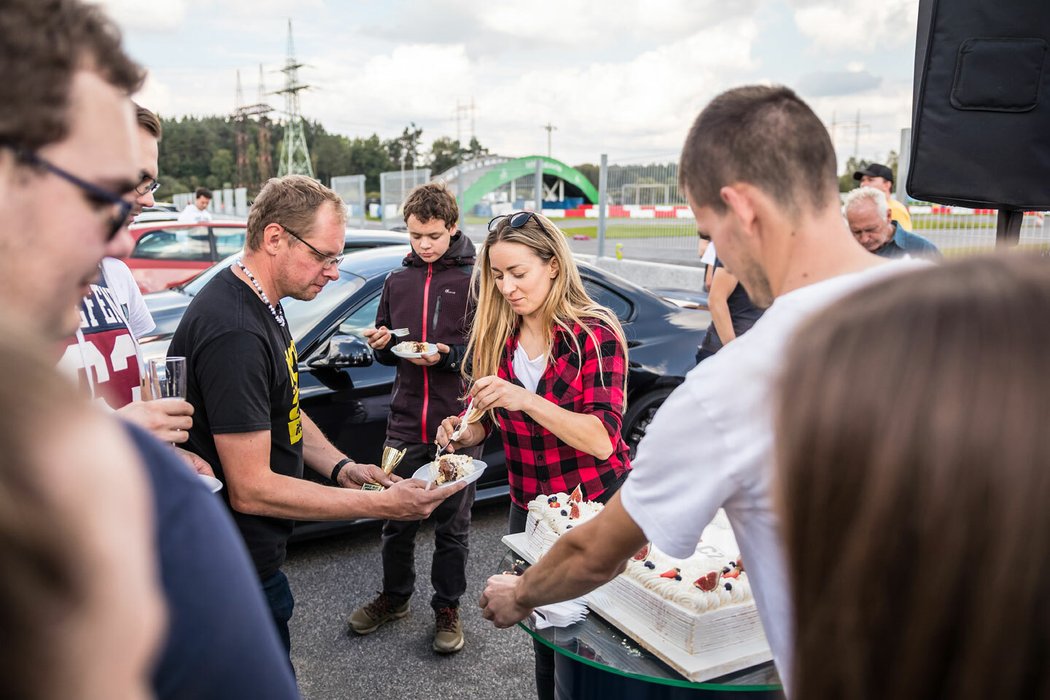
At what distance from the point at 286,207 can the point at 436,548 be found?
1.95 meters

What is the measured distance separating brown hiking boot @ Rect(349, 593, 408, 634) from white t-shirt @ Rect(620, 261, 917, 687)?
2746 millimetres

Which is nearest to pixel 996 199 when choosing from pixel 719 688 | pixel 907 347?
pixel 719 688

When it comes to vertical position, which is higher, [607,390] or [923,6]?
[923,6]

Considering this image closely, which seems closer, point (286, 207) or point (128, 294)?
point (286, 207)

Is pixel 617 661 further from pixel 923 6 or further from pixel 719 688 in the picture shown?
pixel 923 6

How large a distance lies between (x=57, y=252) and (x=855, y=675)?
1.03 metres

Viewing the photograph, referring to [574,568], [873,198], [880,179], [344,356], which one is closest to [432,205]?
[344,356]

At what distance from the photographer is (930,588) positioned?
2.14 feet

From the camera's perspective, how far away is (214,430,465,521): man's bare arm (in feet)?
7.39

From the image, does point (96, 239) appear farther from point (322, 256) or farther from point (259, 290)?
point (322, 256)

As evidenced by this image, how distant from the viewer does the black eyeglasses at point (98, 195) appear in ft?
2.97

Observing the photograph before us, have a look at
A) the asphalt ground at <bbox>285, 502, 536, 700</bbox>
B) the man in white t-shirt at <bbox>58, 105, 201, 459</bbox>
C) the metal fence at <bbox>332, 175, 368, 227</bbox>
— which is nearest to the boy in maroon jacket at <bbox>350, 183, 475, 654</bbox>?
the asphalt ground at <bbox>285, 502, 536, 700</bbox>

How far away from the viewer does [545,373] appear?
115 inches

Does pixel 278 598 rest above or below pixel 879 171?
below
